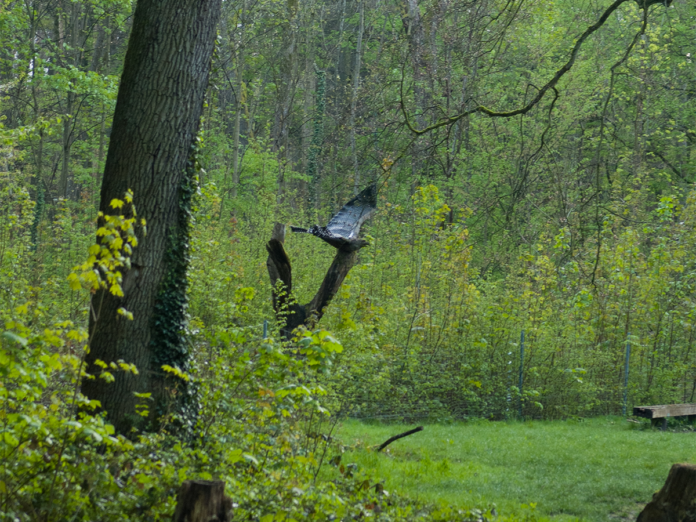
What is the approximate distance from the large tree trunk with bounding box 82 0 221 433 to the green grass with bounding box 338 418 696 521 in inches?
106

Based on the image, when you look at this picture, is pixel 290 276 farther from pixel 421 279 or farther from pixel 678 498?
pixel 678 498

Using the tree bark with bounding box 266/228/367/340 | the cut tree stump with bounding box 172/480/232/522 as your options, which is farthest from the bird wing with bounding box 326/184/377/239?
the cut tree stump with bounding box 172/480/232/522

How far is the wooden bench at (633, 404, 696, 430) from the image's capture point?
1180 centimetres

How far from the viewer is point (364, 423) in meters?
11.6

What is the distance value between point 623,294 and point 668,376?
192cm

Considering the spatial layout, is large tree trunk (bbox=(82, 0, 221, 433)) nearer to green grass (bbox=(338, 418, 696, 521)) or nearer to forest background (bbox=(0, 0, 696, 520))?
forest background (bbox=(0, 0, 696, 520))

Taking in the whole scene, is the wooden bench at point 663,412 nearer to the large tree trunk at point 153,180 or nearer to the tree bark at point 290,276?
the tree bark at point 290,276

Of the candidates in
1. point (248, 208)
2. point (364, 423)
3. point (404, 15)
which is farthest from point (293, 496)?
point (248, 208)

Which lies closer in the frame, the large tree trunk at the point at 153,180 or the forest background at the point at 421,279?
the forest background at the point at 421,279

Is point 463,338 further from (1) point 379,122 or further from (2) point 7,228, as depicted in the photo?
(2) point 7,228

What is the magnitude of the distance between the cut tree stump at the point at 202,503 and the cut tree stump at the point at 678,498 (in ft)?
10.2

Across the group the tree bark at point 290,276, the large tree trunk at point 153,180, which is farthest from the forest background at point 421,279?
the tree bark at point 290,276

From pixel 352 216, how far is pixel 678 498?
868cm

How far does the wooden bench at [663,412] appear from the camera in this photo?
1180cm
